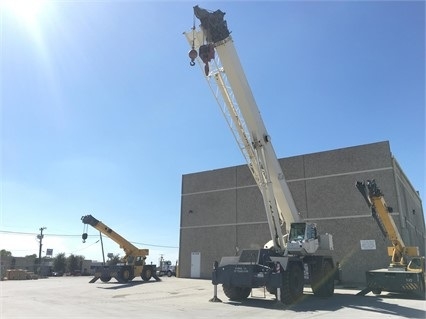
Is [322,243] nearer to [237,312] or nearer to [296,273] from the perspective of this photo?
[296,273]

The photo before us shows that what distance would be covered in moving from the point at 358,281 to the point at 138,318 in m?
20.3

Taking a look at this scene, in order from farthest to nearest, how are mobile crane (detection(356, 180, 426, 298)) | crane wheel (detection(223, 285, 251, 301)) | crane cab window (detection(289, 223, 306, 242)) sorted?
crane cab window (detection(289, 223, 306, 242)) < mobile crane (detection(356, 180, 426, 298)) < crane wheel (detection(223, 285, 251, 301))

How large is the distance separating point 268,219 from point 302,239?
185 centimetres

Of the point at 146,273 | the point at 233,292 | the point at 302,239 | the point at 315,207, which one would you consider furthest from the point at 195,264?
the point at 302,239

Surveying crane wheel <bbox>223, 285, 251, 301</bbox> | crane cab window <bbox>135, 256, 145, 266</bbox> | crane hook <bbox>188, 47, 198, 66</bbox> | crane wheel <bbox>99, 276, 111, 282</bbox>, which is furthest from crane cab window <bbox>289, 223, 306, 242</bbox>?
crane wheel <bbox>99, 276, 111, 282</bbox>

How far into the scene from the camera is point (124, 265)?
→ 102ft

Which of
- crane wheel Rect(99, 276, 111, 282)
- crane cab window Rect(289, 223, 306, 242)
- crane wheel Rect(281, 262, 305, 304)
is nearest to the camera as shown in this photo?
crane wheel Rect(281, 262, 305, 304)

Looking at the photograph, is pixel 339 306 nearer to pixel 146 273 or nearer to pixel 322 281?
pixel 322 281

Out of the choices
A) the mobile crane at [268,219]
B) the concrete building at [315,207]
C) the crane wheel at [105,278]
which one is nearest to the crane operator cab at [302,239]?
the mobile crane at [268,219]

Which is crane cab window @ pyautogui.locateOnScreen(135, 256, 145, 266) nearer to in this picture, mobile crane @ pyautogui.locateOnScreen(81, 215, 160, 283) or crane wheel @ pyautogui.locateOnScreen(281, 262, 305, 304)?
mobile crane @ pyautogui.locateOnScreen(81, 215, 160, 283)

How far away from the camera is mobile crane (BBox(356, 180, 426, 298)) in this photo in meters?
17.6

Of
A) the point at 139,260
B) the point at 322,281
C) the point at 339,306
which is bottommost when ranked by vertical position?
the point at 339,306

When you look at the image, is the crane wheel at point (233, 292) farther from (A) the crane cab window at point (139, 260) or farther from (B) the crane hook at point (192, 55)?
(A) the crane cab window at point (139, 260)

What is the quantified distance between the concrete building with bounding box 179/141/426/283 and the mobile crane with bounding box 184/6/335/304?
8.89 m
